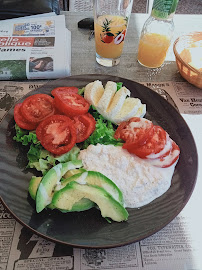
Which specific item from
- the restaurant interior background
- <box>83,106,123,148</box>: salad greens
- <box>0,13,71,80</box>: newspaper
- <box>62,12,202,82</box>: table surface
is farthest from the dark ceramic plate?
the restaurant interior background

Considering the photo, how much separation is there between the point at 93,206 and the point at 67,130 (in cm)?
32

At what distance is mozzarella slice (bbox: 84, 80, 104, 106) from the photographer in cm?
116

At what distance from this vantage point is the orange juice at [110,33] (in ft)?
4.37

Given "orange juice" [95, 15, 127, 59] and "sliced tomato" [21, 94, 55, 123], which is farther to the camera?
"orange juice" [95, 15, 127, 59]

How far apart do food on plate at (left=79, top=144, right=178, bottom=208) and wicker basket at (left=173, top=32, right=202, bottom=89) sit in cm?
61

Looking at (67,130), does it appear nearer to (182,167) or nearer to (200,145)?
(182,167)

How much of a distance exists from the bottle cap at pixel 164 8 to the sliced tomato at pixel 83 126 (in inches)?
23.8

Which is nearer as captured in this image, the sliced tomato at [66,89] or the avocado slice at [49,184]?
the avocado slice at [49,184]

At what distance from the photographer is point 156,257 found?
841 millimetres

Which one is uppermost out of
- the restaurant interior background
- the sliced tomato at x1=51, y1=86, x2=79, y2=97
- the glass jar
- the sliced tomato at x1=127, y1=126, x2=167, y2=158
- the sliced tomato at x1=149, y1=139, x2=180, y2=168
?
the glass jar

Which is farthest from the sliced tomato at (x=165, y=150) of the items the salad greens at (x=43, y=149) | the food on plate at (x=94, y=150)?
the salad greens at (x=43, y=149)

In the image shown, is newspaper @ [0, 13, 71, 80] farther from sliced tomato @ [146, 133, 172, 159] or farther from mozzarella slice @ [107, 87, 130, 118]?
sliced tomato @ [146, 133, 172, 159]

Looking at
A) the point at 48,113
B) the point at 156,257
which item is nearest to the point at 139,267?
the point at 156,257

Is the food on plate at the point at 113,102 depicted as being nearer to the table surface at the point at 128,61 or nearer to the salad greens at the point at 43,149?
the salad greens at the point at 43,149
